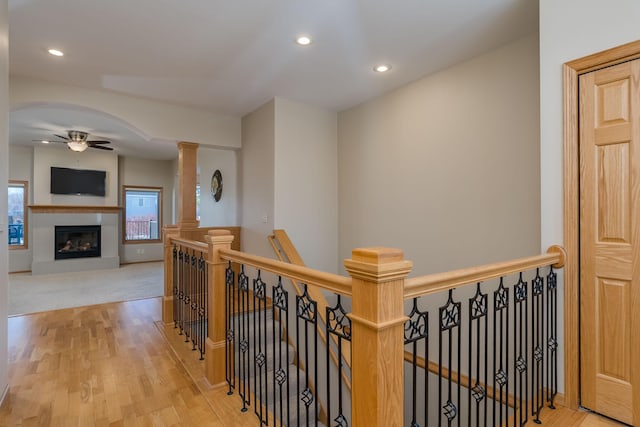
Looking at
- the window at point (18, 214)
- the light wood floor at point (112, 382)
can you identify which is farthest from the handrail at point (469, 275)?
the window at point (18, 214)

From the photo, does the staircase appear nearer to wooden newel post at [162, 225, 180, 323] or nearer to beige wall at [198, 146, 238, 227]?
wooden newel post at [162, 225, 180, 323]

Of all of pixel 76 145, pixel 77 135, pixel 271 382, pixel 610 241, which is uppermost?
pixel 77 135

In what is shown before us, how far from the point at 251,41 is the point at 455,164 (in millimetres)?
2170

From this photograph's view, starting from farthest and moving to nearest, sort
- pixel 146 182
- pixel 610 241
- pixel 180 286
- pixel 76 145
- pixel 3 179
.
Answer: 1. pixel 146 182
2. pixel 76 145
3. pixel 180 286
4. pixel 3 179
5. pixel 610 241

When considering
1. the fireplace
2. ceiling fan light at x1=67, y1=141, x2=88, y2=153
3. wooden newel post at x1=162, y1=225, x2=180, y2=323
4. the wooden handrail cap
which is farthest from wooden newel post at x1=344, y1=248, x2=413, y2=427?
the fireplace

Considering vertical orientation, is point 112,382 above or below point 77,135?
below

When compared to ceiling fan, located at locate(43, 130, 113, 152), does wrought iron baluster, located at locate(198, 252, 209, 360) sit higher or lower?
lower

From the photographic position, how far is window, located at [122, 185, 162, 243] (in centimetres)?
858

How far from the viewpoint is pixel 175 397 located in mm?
2273

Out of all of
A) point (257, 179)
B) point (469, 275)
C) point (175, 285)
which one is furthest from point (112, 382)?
point (257, 179)

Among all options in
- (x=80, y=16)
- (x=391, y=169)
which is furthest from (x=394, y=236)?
(x=80, y=16)

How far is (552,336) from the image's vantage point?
6.42 ft

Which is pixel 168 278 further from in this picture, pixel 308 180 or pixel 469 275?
pixel 469 275

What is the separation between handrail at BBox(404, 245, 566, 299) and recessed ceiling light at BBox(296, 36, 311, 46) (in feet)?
7.37
